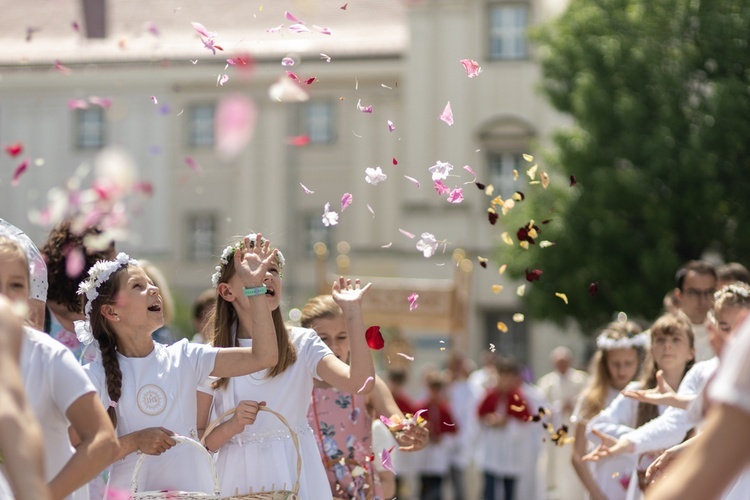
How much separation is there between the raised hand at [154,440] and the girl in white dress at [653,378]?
8.73 ft

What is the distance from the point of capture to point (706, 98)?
2262cm

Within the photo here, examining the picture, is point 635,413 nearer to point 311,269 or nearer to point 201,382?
point 201,382

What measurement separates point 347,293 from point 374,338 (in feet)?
1.97

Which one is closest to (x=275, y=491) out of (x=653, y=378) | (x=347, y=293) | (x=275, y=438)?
(x=275, y=438)

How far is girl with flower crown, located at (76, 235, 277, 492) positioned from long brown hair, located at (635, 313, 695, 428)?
242cm

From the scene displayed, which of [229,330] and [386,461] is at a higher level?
[229,330]

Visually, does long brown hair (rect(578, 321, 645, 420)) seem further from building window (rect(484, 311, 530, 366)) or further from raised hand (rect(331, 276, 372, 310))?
building window (rect(484, 311, 530, 366))

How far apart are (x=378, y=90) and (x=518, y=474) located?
2053cm

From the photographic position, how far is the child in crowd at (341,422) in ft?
21.1

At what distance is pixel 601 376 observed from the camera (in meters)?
7.98

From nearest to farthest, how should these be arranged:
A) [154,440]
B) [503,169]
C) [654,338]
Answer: [154,440], [654,338], [503,169]

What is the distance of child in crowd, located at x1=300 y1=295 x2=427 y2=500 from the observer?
21.1 ft

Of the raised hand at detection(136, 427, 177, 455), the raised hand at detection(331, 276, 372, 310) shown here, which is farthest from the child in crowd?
the raised hand at detection(136, 427, 177, 455)

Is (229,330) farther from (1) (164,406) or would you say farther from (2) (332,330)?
(2) (332,330)
